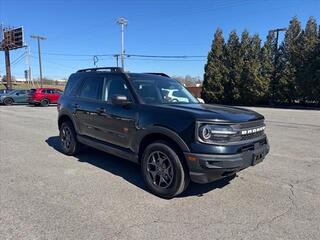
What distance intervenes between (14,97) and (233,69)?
2327cm

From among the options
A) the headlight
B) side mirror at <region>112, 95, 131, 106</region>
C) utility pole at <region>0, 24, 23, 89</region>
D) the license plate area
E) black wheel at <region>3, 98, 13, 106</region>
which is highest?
utility pole at <region>0, 24, 23, 89</region>

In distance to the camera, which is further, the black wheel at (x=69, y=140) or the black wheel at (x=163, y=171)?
the black wheel at (x=69, y=140)

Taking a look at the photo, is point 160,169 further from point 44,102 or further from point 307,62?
point 307,62

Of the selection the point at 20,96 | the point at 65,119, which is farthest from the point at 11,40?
the point at 65,119

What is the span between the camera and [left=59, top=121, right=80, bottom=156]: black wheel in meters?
6.94

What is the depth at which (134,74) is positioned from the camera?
18.4 ft

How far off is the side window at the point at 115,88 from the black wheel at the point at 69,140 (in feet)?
5.35

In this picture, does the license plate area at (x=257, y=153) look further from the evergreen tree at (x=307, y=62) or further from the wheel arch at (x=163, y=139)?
the evergreen tree at (x=307, y=62)

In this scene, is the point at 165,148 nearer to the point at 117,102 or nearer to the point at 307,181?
the point at 117,102

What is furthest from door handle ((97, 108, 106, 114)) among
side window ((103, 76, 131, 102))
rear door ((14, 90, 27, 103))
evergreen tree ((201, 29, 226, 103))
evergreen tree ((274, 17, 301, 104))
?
evergreen tree ((201, 29, 226, 103))

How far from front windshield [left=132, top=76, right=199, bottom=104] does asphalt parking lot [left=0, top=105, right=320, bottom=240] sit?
144 cm

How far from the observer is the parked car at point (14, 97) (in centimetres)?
2922

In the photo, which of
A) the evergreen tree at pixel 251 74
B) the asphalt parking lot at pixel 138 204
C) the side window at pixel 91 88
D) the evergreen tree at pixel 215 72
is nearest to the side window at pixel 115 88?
the side window at pixel 91 88

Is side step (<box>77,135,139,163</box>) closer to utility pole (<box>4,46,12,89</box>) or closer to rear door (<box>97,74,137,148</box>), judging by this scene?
rear door (<box>97,74,137,148</box>)
